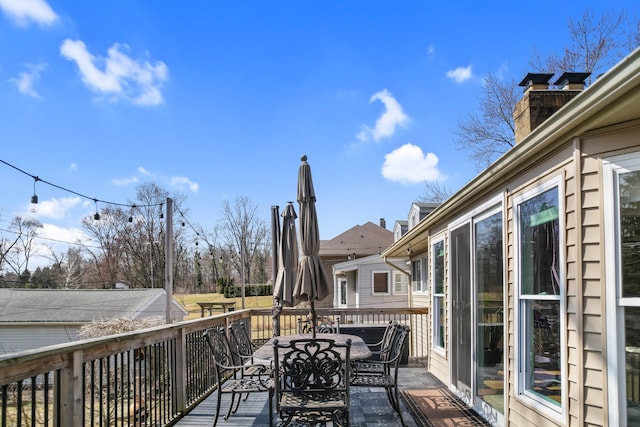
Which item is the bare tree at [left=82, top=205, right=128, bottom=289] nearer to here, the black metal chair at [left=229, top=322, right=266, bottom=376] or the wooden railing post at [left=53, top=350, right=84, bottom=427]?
the black metal chair at [left=229, top=322, right=266, bottom=376]

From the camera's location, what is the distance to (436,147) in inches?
734

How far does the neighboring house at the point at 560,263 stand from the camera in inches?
95.9

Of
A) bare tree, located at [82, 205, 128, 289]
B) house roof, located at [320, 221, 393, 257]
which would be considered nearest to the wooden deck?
house roof, located at [320, 221, 393, 257]

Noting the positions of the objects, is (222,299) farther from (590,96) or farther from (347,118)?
(590,96)

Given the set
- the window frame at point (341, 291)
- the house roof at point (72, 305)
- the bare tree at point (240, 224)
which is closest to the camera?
the house roof at point (72, 305)

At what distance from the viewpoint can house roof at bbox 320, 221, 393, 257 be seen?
24.9 metres

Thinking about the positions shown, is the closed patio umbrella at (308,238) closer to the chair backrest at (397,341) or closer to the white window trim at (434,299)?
the chair backrest at (397,341)

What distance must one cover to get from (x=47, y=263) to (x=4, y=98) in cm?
2208

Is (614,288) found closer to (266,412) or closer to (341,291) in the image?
(266,412)

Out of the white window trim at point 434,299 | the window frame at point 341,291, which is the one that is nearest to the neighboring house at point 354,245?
the window frame at point 341,291

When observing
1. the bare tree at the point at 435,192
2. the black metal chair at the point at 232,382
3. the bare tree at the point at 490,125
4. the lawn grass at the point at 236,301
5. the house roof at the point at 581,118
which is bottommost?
the lawn grass at the point at 236,301

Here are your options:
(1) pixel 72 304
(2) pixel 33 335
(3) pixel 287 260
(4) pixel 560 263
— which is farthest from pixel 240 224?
(4) pixel 560 263

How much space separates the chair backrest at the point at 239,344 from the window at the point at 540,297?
2.80m

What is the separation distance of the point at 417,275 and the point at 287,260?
229 inches
